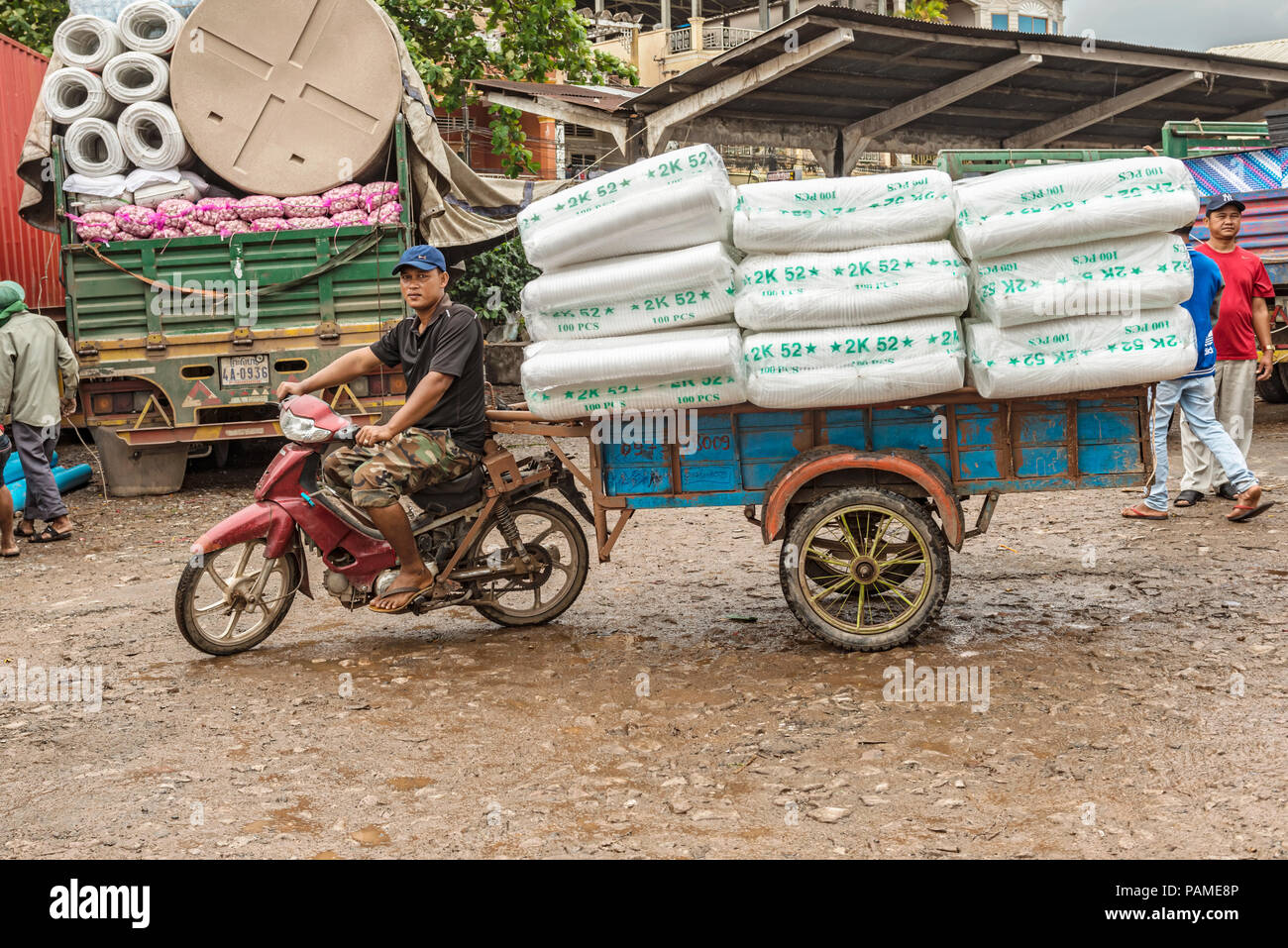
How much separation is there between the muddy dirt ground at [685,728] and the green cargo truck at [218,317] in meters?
3.09

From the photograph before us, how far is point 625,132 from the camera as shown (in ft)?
40.8

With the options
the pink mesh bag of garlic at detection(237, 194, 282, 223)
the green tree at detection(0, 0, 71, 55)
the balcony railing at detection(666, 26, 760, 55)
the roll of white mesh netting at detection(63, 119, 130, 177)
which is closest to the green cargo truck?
the roll of white mesh netting at detection(63, 119, 130, 177)

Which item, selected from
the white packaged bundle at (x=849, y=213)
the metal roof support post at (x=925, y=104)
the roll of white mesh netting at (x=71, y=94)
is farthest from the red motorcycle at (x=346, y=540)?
the metal roof support post at (x=925, y=104)

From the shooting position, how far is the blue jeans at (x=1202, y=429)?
23.2ft

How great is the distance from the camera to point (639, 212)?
476cm

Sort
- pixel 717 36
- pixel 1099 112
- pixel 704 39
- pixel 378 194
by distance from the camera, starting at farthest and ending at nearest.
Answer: pixel 717 36 → pixel 704 39 → pixel 1099 112 → pixel 378 194

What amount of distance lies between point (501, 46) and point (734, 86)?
8076 millimetres

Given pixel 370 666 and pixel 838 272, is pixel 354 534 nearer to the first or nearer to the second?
pixel 370 666

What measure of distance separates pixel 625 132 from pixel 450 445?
315 inches

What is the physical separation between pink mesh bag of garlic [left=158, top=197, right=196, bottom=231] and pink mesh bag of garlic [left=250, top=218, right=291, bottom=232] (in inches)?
20.1

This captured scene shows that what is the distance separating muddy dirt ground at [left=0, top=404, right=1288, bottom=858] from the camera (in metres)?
3.42

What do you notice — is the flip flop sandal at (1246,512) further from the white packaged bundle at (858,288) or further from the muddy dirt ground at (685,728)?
the white packaged bundle at (858,288)

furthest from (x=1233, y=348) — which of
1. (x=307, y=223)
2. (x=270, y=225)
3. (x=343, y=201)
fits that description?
(x=270, y=225)

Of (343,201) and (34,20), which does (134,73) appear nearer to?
(343,201)
